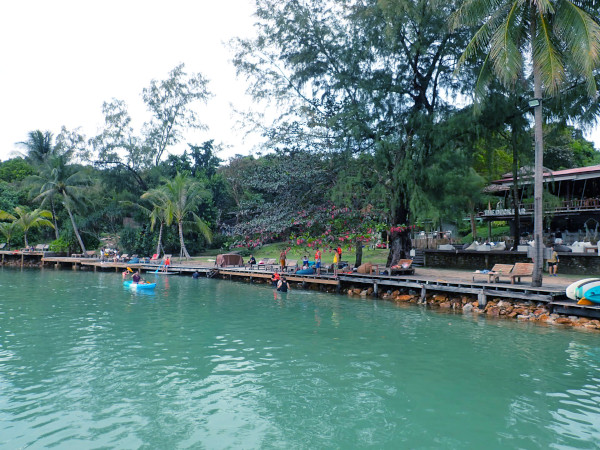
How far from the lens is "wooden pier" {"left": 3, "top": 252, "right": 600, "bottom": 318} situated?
15430mm

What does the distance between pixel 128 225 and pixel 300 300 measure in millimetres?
31909

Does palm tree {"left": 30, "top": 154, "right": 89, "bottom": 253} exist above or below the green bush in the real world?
above

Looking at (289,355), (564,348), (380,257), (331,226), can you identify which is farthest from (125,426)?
(380,257)

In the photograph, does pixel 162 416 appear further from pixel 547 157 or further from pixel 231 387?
pixel 547 157

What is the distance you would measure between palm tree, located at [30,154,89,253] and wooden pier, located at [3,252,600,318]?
1000 centimetres

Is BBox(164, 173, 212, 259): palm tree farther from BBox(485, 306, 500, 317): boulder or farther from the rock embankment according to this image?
BBox(485, 306, 500, 317): boulder

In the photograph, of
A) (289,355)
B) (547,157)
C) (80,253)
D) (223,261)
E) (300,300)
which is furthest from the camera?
(80,253)

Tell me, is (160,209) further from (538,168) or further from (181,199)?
(538,168)

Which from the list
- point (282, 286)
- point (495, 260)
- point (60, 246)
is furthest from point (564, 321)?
point (60, 246)

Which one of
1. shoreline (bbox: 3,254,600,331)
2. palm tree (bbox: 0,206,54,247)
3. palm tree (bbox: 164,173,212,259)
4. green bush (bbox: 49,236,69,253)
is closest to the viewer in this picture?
shoreline (bbox: 3,254,600,331)

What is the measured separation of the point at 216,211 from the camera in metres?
47.0

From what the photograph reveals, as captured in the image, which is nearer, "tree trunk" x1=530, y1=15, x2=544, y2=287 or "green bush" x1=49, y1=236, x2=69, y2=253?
"tree trunk" x1=530, y1=15, x2=544, y2=287

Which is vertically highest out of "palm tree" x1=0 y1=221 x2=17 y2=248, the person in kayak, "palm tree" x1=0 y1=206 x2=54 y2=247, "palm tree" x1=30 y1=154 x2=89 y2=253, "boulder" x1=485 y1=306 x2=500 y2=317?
"palm tree" x1=30 y1=154 x2=89 y2=253

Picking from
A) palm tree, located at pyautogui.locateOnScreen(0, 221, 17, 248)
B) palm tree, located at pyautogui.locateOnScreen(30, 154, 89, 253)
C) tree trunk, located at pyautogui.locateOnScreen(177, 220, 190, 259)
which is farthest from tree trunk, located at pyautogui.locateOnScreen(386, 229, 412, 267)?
palm tree, located at pyautogui.locateOnScreen(0, 221, 17, 248)
